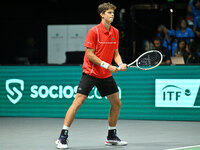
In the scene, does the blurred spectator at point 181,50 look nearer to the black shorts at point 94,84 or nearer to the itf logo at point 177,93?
the itf logo at point 177,93

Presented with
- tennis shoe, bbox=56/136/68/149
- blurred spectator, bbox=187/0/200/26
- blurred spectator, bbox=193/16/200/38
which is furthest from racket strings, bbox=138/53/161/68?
blurred spectator, bbox=187/0/200/26

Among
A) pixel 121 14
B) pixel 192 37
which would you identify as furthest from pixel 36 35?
pixel 192 37

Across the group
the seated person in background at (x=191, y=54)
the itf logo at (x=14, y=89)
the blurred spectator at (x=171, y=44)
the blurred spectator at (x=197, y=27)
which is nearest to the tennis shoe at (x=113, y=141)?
the itf logo at (x=14, y=89)

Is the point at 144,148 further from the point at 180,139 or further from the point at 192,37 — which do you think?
the point at 192,37

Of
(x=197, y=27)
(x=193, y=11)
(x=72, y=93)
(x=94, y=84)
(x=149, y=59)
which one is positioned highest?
(x=193, y=11)

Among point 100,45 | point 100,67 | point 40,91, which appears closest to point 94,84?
point 100,67

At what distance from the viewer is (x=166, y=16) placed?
15609mm

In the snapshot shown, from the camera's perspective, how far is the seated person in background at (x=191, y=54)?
36.4 ft

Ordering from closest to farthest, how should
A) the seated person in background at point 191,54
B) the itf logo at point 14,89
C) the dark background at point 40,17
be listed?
the itf logo at point 14,89 → the seated person in background at point 191,54 → the dark background at point 40,17

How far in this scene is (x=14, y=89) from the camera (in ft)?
34.9

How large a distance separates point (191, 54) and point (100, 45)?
505 cm

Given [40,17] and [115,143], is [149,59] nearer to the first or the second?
[115,143]

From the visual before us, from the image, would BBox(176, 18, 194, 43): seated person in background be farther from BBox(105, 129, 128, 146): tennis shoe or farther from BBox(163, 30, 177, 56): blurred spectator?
BBox(105, 129, 128, 146): tennis shoe

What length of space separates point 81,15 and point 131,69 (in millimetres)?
8335
